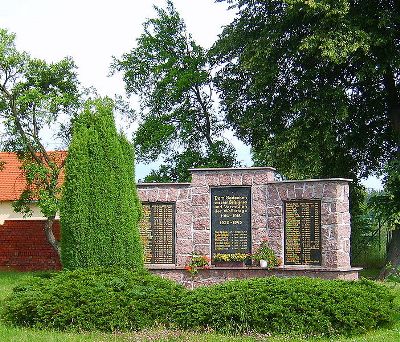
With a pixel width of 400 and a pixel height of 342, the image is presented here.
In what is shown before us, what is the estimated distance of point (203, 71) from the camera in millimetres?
26234

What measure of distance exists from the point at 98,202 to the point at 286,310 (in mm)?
4176

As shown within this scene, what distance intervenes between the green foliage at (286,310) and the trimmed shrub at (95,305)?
393mm

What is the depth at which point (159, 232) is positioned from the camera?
1609 centimetres

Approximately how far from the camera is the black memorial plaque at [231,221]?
15.6 m

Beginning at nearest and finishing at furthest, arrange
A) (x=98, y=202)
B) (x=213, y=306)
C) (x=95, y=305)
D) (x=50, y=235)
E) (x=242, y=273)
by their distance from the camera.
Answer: (x=213, y=306) < (x=95, y=305) < (x=98, y=202) < (x=242, y=273) < (x=50, y=235)

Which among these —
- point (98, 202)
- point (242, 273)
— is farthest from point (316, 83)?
point (98, 202)

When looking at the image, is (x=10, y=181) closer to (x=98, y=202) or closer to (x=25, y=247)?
(x=25, y=247)

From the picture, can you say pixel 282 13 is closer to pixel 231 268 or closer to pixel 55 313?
pixel 231 268

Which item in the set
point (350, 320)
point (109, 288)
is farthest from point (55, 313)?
point (350, 320)

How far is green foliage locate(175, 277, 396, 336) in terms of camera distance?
10.0m

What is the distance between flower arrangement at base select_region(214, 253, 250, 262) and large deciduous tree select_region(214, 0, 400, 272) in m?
4.97

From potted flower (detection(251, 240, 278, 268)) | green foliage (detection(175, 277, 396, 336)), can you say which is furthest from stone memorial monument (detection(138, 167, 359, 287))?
green foliage (detection(175, 277, 396, 336))

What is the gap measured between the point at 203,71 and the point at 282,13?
16.9ft

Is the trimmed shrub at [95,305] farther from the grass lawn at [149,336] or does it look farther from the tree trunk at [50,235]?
the tree trunk at [50,235]
